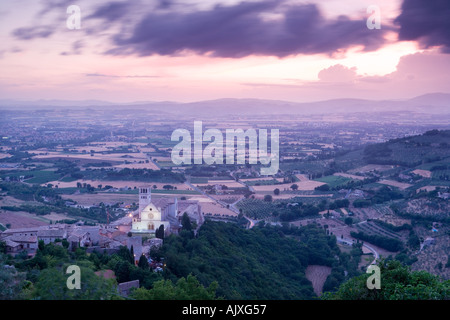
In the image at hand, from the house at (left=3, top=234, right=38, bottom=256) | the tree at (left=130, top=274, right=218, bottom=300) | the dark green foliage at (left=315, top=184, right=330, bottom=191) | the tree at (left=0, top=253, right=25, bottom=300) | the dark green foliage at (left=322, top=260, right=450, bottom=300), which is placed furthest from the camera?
the dark green foliage at (left=315, top=184, right=330, bottom=191)

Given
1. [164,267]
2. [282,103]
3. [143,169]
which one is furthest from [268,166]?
[282,103]

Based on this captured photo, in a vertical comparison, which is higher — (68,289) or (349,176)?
(68,289)

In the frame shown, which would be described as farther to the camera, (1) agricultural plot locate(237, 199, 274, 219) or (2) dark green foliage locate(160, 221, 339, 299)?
(1) agricultural plot locate(237, 199, 274, 219)

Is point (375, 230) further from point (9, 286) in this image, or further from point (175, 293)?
point (9, 286)

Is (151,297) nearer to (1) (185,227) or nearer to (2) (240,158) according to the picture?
(1) (185,227)

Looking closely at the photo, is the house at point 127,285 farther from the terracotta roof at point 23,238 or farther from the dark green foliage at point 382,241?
the dark green foliage at point 382,241

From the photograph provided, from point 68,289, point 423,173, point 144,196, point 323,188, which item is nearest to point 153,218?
point 144,196

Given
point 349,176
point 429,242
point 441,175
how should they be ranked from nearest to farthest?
1. point 429,242
2. point 441,175
3. point 349,176

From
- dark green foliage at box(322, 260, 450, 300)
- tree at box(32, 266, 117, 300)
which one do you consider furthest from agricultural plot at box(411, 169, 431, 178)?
tree at box(32, 266, 117, 300)

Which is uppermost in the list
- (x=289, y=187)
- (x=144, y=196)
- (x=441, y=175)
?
(x=144, y=196)

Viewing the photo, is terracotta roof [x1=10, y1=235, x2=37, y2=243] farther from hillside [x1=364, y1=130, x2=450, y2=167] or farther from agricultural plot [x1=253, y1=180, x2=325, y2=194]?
hillside [x1=364, y1=130, x2=450, y2=167]

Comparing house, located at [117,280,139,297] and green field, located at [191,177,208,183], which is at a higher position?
house, located at [117,280,139,297]

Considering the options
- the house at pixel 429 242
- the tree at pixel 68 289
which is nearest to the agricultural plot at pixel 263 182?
the house at pixel 429 242
